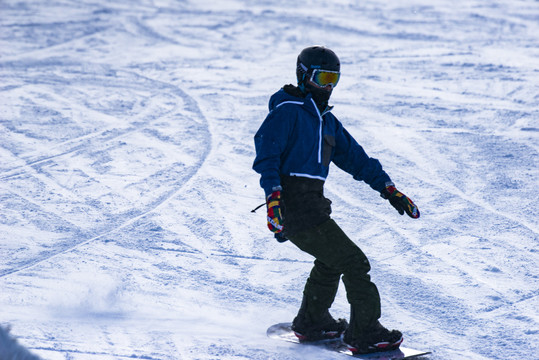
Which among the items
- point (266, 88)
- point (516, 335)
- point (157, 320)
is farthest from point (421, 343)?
point (266, 88)

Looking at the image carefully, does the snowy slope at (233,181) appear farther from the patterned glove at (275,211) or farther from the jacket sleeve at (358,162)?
the jacket sleeve at (358,162)

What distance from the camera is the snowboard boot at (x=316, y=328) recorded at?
419 centimetres

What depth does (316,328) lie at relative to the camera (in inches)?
165

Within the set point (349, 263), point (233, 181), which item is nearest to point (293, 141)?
point (349, 263)

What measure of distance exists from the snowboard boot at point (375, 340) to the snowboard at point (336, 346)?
27mm

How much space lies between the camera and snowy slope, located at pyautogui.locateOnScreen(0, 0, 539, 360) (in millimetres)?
4551

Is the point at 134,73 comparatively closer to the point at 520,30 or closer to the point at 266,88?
the point at 266,88

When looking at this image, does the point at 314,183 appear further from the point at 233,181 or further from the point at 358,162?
the point at 233,181

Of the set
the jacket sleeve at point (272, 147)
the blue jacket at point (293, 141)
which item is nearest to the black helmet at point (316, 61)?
the blue jacket at point (293, 141)

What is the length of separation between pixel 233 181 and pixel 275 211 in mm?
3565

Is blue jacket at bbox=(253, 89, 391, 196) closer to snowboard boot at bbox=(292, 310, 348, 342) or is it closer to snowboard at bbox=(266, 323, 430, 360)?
snowboard boot at bbox=(292, 310, 348, 342)

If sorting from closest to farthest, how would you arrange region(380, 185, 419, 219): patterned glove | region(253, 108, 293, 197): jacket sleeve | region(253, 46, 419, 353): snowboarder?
region(253, 108, 293, 197): jacket sleeve, region(253, 46, 419, 353): snowboarder, region(380, 185, 419, 219): patterned glove

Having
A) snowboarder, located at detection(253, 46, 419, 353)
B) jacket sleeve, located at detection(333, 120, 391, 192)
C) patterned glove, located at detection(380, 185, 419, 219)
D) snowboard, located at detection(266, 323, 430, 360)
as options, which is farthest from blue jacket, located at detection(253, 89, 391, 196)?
snowboard, located at detection(266, 323, 430, 360)

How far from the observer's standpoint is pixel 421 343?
431cm
